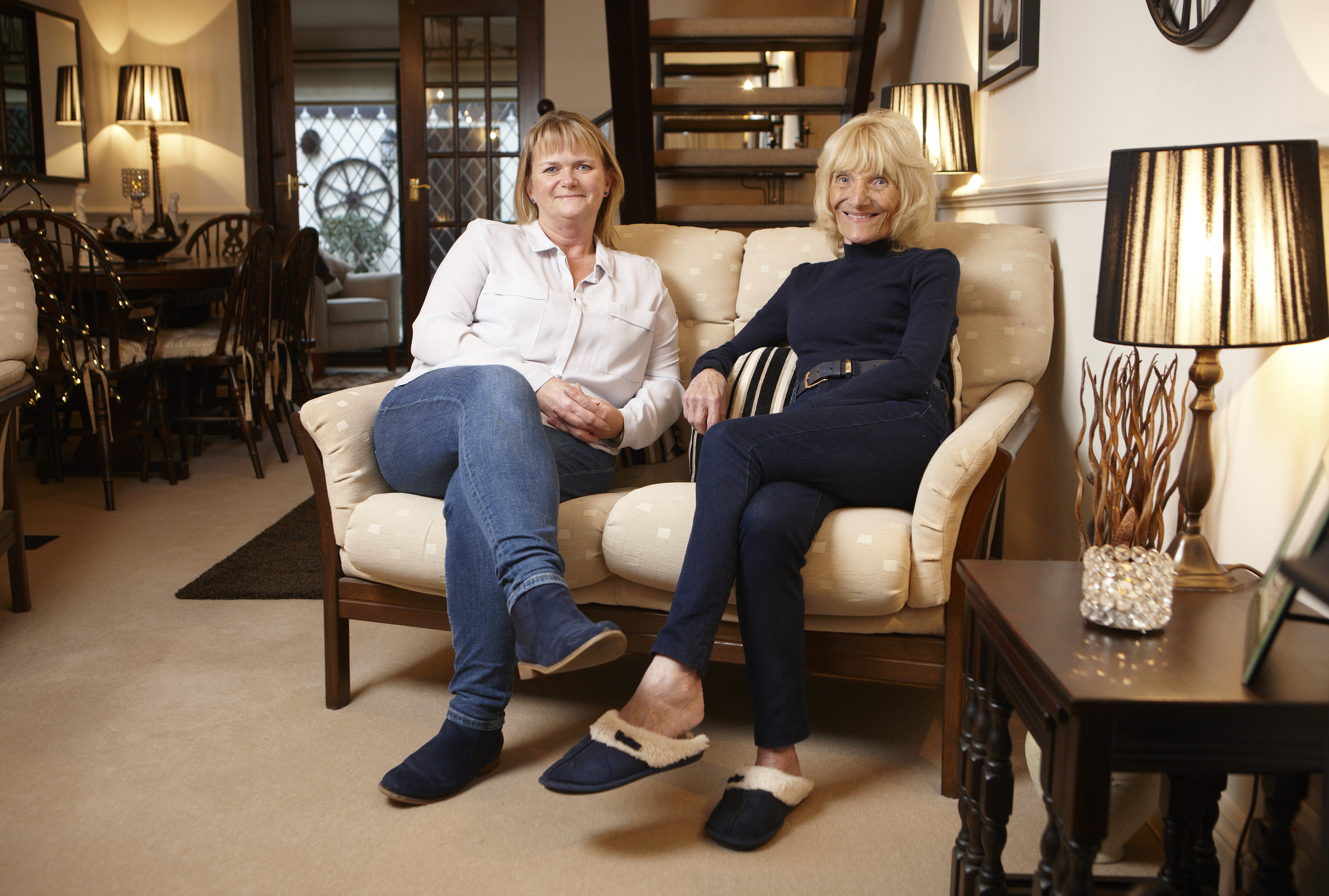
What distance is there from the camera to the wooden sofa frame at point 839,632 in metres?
1.59

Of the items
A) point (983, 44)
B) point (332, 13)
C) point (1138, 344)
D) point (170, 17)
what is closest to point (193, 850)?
point (1138, 344)

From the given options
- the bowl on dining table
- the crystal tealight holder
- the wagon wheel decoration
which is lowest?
the crystal tealight holder

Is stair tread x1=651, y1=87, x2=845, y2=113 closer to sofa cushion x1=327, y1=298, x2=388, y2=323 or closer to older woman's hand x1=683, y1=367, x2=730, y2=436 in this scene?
older woman's hand x1=683, y1=367, x2=730, y2=436

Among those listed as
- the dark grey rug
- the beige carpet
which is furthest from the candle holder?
the beige carpet

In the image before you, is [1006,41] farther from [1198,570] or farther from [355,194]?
[355,194]

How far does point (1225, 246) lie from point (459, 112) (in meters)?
5.26

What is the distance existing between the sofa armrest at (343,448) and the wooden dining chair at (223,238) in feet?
8.94

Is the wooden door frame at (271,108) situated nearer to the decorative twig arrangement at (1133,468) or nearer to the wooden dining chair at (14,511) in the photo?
the wooden dining chair at (14,511)

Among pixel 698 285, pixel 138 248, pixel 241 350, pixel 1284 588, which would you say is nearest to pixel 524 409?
pixel 698 285

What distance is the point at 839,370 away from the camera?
73.5 inches

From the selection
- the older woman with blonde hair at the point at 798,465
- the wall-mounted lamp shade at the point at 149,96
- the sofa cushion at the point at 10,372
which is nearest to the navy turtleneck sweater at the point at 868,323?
the older woman with blonde hair at the point at 798,465

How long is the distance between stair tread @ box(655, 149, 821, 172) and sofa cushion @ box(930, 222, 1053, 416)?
1.79m

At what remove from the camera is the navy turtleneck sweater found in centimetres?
177

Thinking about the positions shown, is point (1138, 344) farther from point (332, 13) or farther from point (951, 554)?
point (332, 13)
